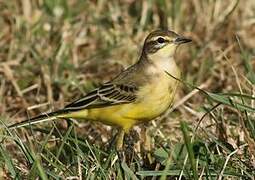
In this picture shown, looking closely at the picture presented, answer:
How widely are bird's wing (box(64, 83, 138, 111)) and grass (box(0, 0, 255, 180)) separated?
0.51 ft

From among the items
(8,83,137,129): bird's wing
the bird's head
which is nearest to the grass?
(8,83,137,129): bird's wing

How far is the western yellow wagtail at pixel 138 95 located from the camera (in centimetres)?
495

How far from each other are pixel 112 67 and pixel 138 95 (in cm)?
185

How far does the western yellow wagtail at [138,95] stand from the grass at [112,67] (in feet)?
0.41

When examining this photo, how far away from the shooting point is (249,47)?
7.26m

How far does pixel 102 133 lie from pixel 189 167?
58.6 inches

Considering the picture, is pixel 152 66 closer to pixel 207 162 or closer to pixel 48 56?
pixel 207 162

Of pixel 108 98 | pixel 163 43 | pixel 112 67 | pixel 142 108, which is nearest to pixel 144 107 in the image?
pixel 142 108

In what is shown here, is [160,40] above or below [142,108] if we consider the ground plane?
above

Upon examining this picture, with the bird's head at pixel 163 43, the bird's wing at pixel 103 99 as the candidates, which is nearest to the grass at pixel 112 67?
the bird's wing at pixel 103 99

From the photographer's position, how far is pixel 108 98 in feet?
17.0

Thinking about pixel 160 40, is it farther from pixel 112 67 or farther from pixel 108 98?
pixel 112 67

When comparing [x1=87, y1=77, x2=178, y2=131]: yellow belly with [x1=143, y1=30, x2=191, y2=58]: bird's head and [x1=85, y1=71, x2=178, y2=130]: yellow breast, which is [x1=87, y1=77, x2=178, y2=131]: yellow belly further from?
[x1=143, y1=30, x2=191, y2=58]: bird's head

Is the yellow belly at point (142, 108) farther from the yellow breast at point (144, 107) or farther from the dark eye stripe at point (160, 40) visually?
the dark eye stripe at point (160, 40)
